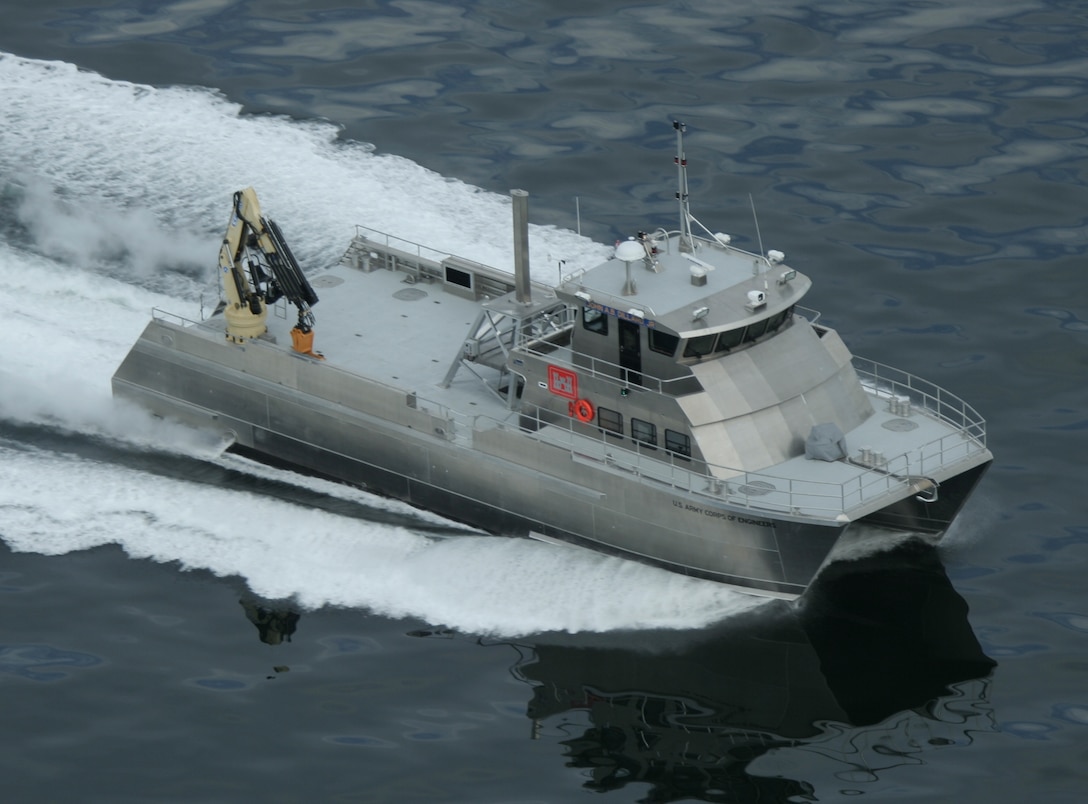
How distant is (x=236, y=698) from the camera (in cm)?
3150

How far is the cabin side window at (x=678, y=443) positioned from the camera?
112 feet

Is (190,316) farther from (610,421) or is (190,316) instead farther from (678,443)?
(678,443)

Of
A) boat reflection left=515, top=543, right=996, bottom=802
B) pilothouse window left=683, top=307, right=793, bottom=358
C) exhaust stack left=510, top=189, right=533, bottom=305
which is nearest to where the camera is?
boat reflection left=515, top=543, right=996, bottom=802

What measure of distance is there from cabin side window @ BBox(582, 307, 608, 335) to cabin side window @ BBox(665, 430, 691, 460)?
2.15 meters

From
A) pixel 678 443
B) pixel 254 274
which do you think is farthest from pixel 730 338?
pixel 254 274

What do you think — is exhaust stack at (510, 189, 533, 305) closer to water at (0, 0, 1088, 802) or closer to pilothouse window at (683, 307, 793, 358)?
pilothouse window at (683, 307, 793, 358)

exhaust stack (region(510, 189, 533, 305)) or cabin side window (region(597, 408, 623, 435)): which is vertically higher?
exhaust stack (region(510, 189, 533, 305))

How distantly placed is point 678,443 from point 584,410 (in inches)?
79.9

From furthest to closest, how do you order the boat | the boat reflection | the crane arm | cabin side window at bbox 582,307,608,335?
1. the crane arm
2. cabin side window at bbox 582,307,608,335
3. the boat
4. the boat reflection

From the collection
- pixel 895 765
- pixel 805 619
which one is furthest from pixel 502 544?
pixel 895 765

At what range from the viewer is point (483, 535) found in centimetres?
3662

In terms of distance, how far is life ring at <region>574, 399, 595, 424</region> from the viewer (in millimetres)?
→ 35469

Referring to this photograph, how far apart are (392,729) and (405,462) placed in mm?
7472

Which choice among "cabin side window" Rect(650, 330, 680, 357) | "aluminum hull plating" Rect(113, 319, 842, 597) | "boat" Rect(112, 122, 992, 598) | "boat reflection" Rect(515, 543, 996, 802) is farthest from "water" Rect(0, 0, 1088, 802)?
"cabin side window" Rect(650, 330, 680, 357)
